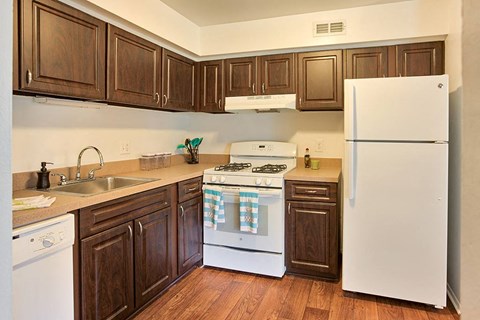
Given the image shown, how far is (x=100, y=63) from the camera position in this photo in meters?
2.10

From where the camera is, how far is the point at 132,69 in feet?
7.77

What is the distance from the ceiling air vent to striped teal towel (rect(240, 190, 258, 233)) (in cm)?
151

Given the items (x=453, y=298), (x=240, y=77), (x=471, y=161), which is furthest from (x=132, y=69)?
(x=453, y=298)

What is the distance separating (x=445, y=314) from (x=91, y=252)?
2.33 m

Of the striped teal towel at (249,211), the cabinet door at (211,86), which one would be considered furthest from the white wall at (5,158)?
the cabinet door at (211,86)

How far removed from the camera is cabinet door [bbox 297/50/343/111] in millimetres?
2818

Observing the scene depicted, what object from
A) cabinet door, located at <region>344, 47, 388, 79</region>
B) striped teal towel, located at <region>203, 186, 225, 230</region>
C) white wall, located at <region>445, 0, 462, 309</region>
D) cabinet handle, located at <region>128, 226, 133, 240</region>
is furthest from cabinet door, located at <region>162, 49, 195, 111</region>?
white wall, located at <region>445, 0, 462, 309</region>

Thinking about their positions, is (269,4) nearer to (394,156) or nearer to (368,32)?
(368,32)

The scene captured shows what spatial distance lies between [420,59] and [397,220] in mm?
1341

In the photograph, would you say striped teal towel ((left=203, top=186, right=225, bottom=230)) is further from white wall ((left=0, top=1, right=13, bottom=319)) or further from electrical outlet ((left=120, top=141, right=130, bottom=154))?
white wall ((left=0, top=1, right=13, bottom=319))

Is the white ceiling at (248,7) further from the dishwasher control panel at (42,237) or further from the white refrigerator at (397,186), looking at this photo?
the dishwasher control panel at (42,237)

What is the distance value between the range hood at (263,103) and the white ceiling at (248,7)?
731 millimetres

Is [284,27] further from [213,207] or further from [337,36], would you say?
[213,207]

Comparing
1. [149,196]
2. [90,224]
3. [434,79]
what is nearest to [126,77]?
[149,196]
